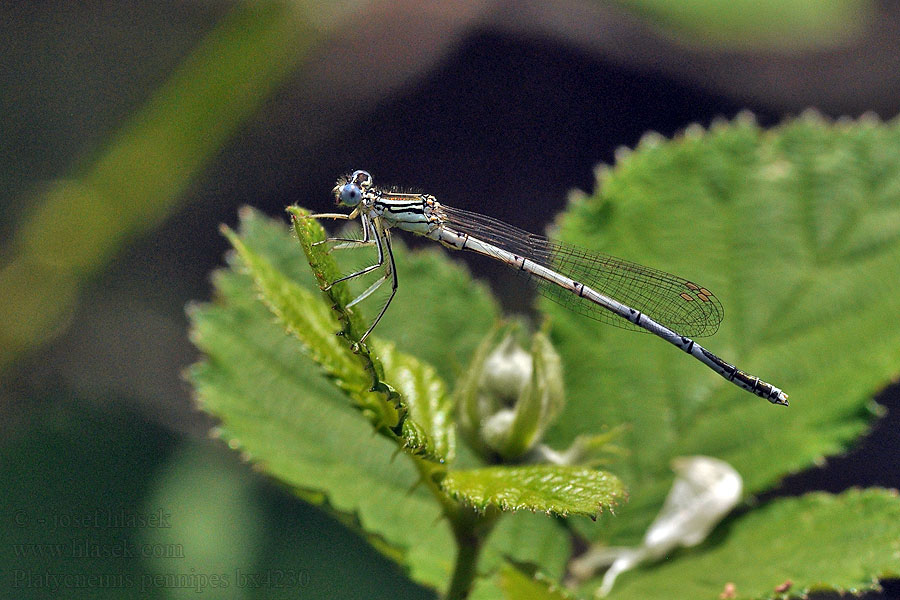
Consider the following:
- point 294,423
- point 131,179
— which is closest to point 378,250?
point 294,423

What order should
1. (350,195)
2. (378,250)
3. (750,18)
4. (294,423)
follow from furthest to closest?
(750,18) < (350,195) < (378,250) < (294,423)

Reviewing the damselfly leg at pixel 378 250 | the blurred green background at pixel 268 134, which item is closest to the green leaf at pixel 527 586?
the damselfly leg at pixel 378 250

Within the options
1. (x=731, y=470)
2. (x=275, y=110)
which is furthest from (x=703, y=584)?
(x=275, y=110)

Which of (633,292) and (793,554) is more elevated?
(633,292)

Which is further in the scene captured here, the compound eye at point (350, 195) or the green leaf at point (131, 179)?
the green leaf at point (131, 179)

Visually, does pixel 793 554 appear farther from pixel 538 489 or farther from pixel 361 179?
pixel 361 179

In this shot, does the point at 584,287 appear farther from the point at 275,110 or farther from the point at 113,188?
the point at 275,110

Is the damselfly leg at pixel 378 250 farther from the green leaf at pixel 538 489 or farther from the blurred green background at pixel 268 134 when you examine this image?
the blurred green background at pixel 268 134
